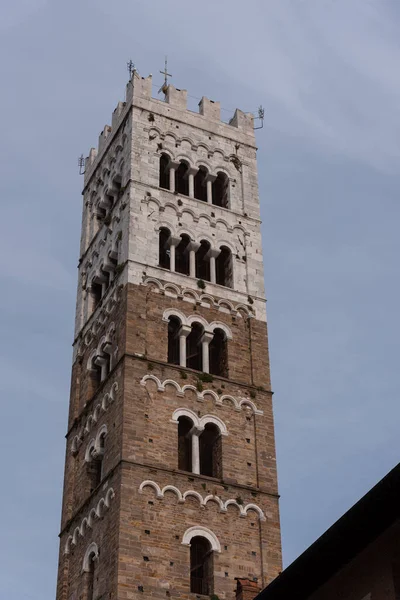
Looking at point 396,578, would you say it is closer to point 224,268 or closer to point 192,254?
point 192,254

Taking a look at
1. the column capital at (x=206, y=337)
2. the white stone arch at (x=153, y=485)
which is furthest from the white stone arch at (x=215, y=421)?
the column capital at (x=206, y=337)

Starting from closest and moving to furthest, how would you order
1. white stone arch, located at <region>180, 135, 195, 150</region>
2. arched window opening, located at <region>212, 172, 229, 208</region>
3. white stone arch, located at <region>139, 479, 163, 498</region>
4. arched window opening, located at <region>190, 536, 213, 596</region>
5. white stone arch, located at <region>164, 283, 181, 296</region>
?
1. arched window opening, located at <region>190, 536, 213, 596</region>
2. white stone arch, located at <region>139, 479, 163, 498</region>
3. white stone arch, located at <region>164, 283, 181, 296</region>
4. arched window opening, located at <region>212, 172, 229, 208</region>
5. white stone arch, located at <region>180, 135, 195, 150</region>

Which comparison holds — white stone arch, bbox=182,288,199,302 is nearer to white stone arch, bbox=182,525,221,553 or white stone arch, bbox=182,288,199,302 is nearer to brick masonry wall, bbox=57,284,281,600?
brick masonry wall, bbox=57,284,281,600

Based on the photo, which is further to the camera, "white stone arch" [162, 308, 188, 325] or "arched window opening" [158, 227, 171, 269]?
"arched window opening" [158, 227, 171, 269]

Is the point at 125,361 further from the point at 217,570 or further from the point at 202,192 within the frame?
the point at 202,192

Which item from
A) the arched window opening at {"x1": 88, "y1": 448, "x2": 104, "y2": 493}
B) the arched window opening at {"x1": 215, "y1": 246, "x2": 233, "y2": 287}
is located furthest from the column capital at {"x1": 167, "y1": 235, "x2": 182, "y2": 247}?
the arched window opening at {"x1": 88, "y1": 448, "x2": 104, "y2": 493}

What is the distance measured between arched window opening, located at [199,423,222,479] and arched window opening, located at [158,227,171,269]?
729 centimetres

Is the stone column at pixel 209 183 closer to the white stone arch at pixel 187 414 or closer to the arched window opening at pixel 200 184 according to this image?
the arched window opening at pixel 200 184

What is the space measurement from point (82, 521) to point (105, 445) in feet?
8.12

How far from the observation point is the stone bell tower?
30.8 m

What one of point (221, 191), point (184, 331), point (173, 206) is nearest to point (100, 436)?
point (184, 331)

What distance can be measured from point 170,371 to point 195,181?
35.8 feet

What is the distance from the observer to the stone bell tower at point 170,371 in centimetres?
3075

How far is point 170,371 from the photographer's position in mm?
34281
